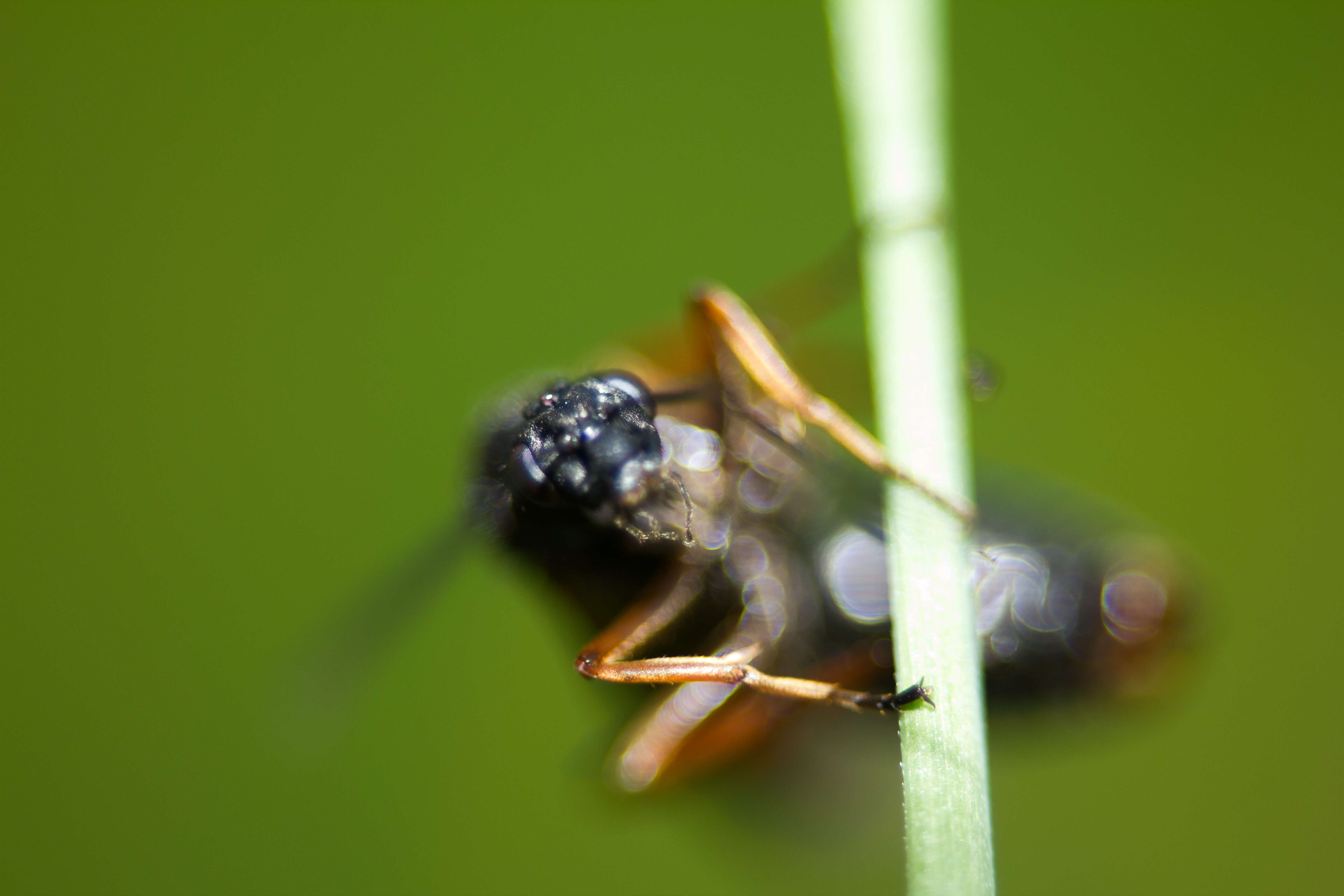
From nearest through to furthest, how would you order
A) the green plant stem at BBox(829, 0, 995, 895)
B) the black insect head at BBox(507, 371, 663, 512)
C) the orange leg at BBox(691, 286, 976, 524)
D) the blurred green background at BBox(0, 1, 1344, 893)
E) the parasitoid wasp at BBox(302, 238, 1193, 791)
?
the green plant stem at BBox(829, 0, 995, 895) → the orange leg at BBox(691, 286, 976, 524) → the black insect head at BBox(507, 371, 663, 512) → the parasitoid wasp at BBox(302, 238, 1193, 791) → the blurred green background at BBox(0, 1, 1344, 893)

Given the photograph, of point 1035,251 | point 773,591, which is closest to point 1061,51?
point 1035,251

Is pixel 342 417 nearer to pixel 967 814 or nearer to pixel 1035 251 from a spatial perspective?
pixel 1035 251

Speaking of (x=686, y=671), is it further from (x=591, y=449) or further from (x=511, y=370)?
(x=511, y=370)

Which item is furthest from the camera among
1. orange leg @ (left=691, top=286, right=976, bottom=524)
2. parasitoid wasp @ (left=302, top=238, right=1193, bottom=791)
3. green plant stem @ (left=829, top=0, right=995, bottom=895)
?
parasitoid wasp @ (left=302, top=238, right=1193, bottom=791)

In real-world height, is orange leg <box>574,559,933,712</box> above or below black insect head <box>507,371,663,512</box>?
below

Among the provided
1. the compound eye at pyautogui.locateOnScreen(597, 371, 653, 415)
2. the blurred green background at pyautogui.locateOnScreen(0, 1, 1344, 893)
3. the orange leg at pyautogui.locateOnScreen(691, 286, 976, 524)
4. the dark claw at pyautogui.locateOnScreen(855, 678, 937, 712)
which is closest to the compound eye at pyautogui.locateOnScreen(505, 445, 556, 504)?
the compound eye at pyautogui.locateOnScreen(597, 371, 653, 415)

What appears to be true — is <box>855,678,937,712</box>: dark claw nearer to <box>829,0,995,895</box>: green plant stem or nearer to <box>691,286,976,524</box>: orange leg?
<box>829,0,995,895</box>: green plant stem

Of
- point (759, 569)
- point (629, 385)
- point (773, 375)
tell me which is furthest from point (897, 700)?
point (759, 569)

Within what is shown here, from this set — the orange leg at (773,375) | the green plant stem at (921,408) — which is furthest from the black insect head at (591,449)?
the green plant stem at (921,408)

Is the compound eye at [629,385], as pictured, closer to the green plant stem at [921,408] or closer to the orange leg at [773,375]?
the orange leg at [773,375]
